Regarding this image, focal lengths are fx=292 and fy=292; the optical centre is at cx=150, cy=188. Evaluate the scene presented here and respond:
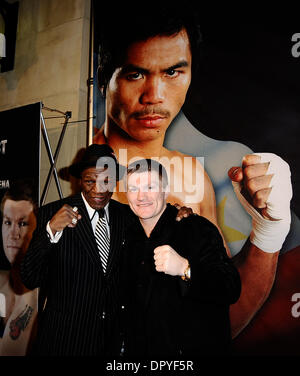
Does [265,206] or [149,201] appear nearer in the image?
[149,201]

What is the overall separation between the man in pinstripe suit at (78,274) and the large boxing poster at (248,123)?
30.5 inches

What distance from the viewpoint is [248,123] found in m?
2.07

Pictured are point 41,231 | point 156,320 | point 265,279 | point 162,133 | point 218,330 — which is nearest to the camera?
point 156,320

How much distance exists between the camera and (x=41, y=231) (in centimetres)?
183

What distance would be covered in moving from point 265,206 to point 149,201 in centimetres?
84

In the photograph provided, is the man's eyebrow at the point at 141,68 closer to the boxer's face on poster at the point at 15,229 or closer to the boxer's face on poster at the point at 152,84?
the boxer's face on poster at the point at 152,84

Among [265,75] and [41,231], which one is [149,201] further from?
[265,75]

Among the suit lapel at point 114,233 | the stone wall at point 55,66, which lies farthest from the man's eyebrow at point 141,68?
the suit lapel at point 114,233

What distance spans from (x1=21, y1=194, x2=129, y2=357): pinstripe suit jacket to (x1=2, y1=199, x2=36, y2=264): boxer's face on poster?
30.5 inches

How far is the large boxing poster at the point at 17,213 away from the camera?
7.88 feet

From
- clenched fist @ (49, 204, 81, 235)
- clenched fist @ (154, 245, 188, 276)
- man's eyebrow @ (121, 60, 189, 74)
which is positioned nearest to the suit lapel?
clenched fist @ (49, 204, 81, 235)

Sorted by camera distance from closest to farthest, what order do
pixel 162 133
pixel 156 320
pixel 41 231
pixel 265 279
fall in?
pixel 156 320, pixel 41 231, pixel 265 279, pixel 162 133

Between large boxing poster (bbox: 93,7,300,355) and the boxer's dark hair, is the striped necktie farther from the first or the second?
the boxer's dark hair

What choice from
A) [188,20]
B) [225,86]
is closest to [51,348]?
[225,86]
